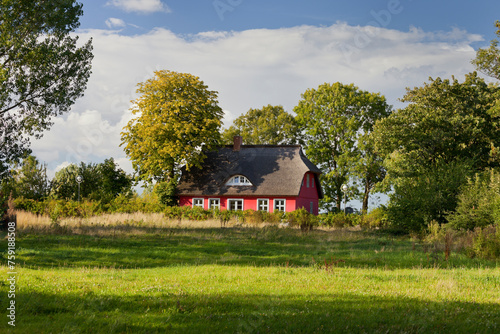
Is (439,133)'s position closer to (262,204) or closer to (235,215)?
(235,215)

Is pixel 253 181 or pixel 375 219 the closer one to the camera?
pixel 375 219

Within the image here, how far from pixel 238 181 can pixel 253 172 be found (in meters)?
1.67

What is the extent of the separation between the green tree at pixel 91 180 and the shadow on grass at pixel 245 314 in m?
33.9

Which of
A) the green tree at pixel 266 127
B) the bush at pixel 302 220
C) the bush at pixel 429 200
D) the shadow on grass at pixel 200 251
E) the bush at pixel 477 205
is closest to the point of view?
the shadow on grass at pixel 200 251

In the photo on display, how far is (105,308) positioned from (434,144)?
30708mm

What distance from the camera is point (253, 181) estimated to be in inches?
1741

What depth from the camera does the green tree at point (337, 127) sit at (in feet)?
166

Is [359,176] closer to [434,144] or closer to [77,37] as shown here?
[434,144]

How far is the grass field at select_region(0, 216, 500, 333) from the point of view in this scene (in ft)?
25.2

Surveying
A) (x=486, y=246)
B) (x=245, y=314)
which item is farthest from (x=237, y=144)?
(x=245, y=314)

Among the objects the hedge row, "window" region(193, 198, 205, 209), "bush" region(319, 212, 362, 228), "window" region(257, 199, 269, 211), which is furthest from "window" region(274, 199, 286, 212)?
→ "bush" region(319, 212, 362, 228)

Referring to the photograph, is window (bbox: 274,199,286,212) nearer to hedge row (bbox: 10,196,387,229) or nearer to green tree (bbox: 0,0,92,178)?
hedge row (bbox: 10,196,387,229)

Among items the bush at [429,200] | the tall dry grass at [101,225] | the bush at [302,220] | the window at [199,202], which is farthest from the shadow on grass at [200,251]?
the window at [199,202]

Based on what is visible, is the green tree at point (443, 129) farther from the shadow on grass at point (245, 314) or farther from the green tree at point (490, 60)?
the shadow on grass at point (245, 314)
